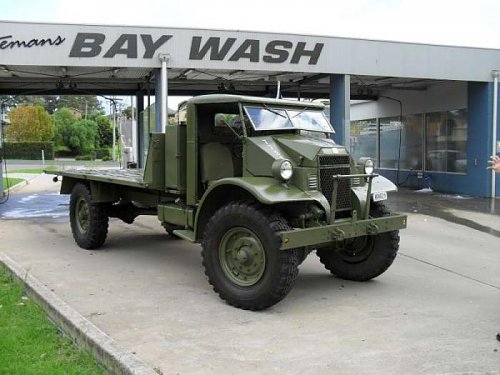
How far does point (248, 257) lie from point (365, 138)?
1990 centimetres

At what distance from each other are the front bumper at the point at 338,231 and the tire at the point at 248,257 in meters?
0.14

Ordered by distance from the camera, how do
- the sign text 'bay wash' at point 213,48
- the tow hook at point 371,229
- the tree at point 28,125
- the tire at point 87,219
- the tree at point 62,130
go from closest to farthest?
the tow hook at point 371,229
the tire at point 87,219
the sign text 'bay wash' at point 213,48
the tree at point 28,125
the tree at point 62,130

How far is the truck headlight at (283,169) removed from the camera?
224 inches

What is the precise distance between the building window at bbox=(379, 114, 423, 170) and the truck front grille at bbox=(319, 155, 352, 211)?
15.4 m

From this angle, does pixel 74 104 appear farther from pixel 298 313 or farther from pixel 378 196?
pixel 298 313

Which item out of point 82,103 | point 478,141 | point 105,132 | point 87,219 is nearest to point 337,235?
point 87,219

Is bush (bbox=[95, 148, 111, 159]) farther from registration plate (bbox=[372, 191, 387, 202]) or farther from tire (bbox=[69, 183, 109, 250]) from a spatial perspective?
registration plate (bbox=[372, 191, 387, 202])

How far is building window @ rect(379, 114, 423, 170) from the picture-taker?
2105 cm

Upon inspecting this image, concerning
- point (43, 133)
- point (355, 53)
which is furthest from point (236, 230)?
point (43, 133)

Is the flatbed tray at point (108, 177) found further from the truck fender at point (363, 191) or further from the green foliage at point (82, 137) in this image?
the green foliage at point (82, 137)

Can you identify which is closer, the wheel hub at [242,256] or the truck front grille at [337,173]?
the wheel hub at [242,256]

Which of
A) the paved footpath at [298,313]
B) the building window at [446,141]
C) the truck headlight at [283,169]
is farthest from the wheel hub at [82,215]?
the building window at [446,141]

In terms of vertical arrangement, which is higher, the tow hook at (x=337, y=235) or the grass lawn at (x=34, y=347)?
the tow hook at (x=337, y=235)

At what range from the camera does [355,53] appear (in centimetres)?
1529
